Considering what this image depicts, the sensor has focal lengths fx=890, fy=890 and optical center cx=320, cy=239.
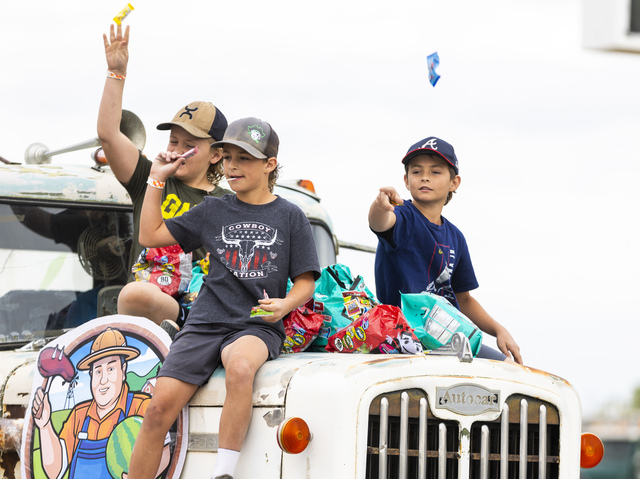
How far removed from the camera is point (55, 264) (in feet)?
14.6

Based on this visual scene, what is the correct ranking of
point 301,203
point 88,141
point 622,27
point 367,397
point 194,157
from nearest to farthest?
point 622,27 → point 367,397 → point 194,157 → point 88,141 → point 301,203

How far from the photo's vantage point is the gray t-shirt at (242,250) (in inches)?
138

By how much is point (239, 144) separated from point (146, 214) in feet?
1.56

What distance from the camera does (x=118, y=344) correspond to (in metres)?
3.68

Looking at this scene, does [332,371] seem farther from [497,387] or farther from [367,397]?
[497,387]

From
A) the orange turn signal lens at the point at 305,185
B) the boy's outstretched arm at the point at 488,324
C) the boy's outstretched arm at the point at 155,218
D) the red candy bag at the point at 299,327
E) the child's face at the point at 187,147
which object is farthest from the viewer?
the orange turn signal lens at the point at 305,185

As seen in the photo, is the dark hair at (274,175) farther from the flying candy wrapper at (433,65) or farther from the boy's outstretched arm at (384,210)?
the flying candy wrapper at (433,65)

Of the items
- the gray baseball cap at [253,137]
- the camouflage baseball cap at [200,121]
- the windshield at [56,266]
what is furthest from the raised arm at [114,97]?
the gray baseball cap at [253,137]

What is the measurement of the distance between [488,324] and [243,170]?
1.76 meters

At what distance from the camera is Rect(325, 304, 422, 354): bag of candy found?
371cm

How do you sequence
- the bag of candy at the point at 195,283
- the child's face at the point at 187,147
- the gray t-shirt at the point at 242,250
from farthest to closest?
the child's face at the point at 187,147, the bag of candy at the point at 195,283, the gray t-shirt at the point at 242,250

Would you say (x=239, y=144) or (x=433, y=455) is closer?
(x=433, y=455)

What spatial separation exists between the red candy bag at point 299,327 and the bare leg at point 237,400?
513 mm

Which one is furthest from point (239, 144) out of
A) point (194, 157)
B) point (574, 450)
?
point (574, 450)
